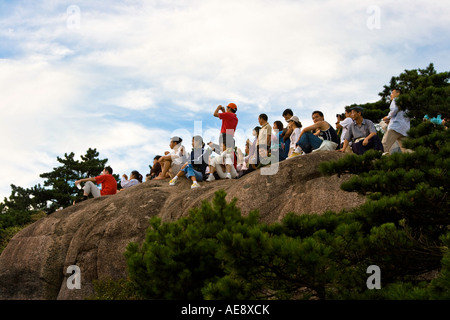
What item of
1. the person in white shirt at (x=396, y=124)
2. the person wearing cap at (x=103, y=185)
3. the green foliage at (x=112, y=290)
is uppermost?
the person in white shirt at (x=396, y=124)

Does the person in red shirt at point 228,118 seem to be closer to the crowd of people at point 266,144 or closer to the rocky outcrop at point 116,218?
the crowd of people at point 266,144

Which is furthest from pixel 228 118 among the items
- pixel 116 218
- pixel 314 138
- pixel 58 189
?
pixel 58 189

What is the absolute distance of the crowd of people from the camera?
1143 centimetres

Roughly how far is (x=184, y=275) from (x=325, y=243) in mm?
2213

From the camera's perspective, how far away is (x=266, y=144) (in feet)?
43.0

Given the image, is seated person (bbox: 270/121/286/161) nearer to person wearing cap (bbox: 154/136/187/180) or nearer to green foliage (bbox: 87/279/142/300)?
person wearing cap (bbox: 154/136/187/180)

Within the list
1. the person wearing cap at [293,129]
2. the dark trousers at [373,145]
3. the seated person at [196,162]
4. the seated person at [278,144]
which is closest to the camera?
the dark trousers at [373,145]

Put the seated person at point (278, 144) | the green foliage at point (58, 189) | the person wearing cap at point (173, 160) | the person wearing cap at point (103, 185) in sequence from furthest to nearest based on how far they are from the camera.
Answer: the green foliage at point (58, 189), the person wearing cap at point (103, 185), the person wearing cap at point (173, 160), the seated person at point (278, 144)

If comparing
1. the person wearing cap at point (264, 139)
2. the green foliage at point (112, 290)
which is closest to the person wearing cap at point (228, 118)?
the person wearing cap at point (264, 139)

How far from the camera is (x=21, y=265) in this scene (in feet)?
49.3

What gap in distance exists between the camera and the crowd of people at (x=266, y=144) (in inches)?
450

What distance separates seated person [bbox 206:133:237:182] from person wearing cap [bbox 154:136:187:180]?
3.55 ft

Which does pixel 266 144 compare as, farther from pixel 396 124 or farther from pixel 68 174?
pixel 68 174
